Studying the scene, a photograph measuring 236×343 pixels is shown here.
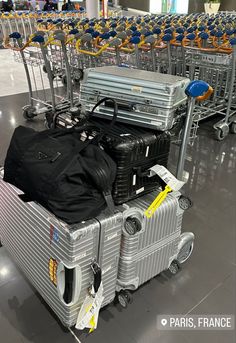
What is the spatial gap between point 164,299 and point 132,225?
0.67 m

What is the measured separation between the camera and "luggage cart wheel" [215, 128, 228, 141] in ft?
13.5

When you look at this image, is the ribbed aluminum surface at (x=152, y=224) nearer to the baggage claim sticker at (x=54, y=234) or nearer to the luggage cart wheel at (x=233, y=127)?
the baggage claim sticker at (x=54, y=234)

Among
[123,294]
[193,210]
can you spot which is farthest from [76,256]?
[193,210]

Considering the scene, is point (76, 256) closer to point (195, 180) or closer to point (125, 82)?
point (125, 82)

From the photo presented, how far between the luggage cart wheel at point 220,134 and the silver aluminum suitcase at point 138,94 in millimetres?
2469

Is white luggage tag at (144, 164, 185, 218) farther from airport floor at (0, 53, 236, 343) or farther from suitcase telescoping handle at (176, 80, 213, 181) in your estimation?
airport floor at (0, 53, 236, 343)

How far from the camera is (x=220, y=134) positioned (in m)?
4.12

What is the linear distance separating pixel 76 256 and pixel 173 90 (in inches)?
36.4

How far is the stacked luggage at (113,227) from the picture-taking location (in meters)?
1.42

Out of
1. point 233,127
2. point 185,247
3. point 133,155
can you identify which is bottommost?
point 233,127

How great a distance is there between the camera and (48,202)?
1338 mm

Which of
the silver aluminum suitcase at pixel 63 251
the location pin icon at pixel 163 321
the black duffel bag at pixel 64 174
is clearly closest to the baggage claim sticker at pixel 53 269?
the silver aluminum suitcase at pixel 63 251

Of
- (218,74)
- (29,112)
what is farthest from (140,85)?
(29,112)

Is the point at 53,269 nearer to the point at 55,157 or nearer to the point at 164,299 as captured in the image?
the point at 55,157
